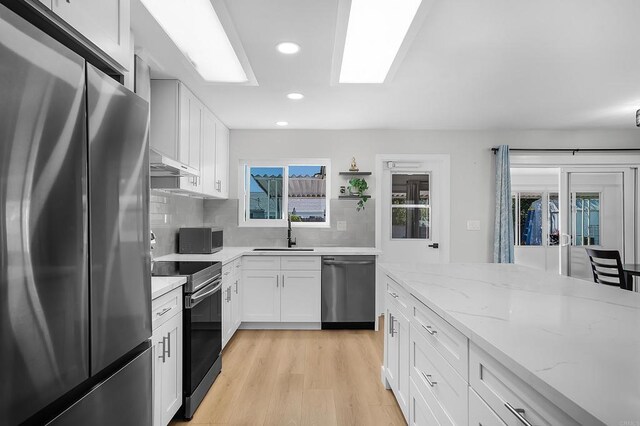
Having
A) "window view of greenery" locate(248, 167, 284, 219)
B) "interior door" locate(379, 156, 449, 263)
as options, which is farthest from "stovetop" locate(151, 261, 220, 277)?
"interior door" locate(379, 156, 449, 263)

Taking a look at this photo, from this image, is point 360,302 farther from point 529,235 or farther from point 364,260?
point 529,235

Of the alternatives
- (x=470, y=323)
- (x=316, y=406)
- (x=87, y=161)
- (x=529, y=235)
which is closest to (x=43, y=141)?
(x=87, y=161)

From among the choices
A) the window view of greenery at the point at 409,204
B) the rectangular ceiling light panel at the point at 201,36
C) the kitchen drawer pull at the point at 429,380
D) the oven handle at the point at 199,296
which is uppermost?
A: the rectangular ceiling light panel at the point at 201,36

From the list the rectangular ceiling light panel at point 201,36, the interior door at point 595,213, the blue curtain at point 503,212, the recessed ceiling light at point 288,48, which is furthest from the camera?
the interior door at point 595,213

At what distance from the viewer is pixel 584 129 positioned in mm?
4668

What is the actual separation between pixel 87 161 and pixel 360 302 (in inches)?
135

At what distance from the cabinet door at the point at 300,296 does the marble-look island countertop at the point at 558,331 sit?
2.10 metres

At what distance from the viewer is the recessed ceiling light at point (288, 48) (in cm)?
236

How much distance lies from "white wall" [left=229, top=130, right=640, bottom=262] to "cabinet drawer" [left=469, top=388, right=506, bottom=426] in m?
3.65

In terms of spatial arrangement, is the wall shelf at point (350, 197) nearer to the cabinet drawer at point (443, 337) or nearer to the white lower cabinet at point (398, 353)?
the white lower cabinet at point (398, 353)

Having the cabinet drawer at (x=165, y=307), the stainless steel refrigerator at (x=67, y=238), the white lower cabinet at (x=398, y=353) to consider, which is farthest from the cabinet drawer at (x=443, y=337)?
the cabinet drawer at (x=165, y=307)

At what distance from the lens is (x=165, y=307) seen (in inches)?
76.7

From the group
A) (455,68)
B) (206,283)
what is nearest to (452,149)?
(455,68)

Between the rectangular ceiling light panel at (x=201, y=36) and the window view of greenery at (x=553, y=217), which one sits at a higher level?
the rectangular ceiling light panel at (x=201, y=36)
